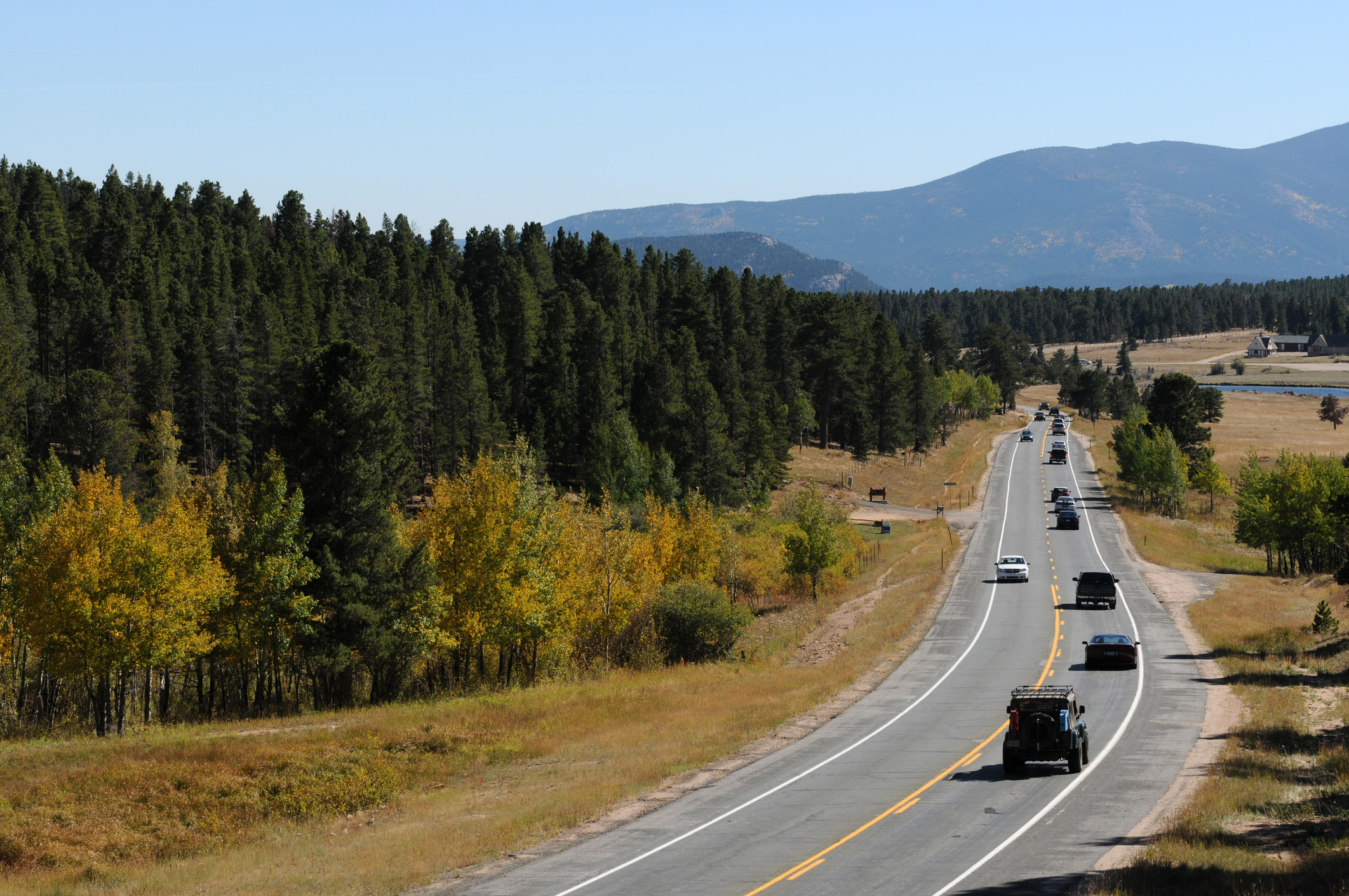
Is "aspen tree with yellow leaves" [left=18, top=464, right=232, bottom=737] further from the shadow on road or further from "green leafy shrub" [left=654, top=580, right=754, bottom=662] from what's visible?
the shadow on road

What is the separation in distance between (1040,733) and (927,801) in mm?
3824

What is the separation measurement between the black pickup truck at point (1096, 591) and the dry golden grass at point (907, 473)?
47439 mm

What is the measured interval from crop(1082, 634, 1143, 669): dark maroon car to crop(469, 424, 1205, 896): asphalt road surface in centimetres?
48

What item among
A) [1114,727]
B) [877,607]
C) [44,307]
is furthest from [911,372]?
[1114,727]

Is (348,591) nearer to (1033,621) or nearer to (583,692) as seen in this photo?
(583,692)

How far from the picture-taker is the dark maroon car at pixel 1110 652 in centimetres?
4481

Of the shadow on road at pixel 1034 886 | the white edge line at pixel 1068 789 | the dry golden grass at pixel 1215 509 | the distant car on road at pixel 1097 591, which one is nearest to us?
the shadow on road at pixel 1034 886

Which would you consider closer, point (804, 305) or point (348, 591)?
point (348, 591)

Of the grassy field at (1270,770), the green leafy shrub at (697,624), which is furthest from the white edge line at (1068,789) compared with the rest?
the green leafy shrub at (697,624)

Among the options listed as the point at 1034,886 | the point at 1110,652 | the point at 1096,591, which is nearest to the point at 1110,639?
the point at 1110,652

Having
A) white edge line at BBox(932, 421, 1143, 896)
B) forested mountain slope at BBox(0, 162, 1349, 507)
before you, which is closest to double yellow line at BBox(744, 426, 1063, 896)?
white edge line at BBox(932, 421, 1143, 896)

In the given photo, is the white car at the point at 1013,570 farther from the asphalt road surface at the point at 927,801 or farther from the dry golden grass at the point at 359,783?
the dry golden grass at the point at 359,783

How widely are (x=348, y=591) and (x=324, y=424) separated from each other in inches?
273

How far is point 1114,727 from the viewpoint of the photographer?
114ft
